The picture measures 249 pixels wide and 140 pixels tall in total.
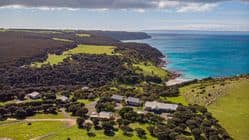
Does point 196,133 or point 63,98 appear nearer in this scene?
point 196,133

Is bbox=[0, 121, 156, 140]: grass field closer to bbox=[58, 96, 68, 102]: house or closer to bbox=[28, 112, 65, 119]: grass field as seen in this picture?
bbox=[28, 112, 65, 119]: grass field

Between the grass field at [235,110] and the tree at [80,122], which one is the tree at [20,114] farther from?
the grass field at [235,110]

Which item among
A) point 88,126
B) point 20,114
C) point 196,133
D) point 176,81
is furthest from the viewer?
point 176,81

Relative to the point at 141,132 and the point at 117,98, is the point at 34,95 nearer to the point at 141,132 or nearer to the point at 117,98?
the point at 117,98

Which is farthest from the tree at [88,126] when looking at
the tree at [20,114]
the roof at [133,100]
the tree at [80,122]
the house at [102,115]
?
the roof at [133,100]

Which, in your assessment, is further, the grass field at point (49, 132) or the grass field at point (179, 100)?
the grass field at point (179, 100)

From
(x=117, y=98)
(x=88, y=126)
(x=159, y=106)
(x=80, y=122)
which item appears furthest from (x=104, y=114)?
(x=117, y=98)

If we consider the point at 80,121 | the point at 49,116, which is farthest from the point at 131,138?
the point at 49,116

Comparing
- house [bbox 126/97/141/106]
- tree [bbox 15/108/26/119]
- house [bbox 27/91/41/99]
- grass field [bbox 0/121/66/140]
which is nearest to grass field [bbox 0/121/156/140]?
grass field [bbox 0/121/66/140]
